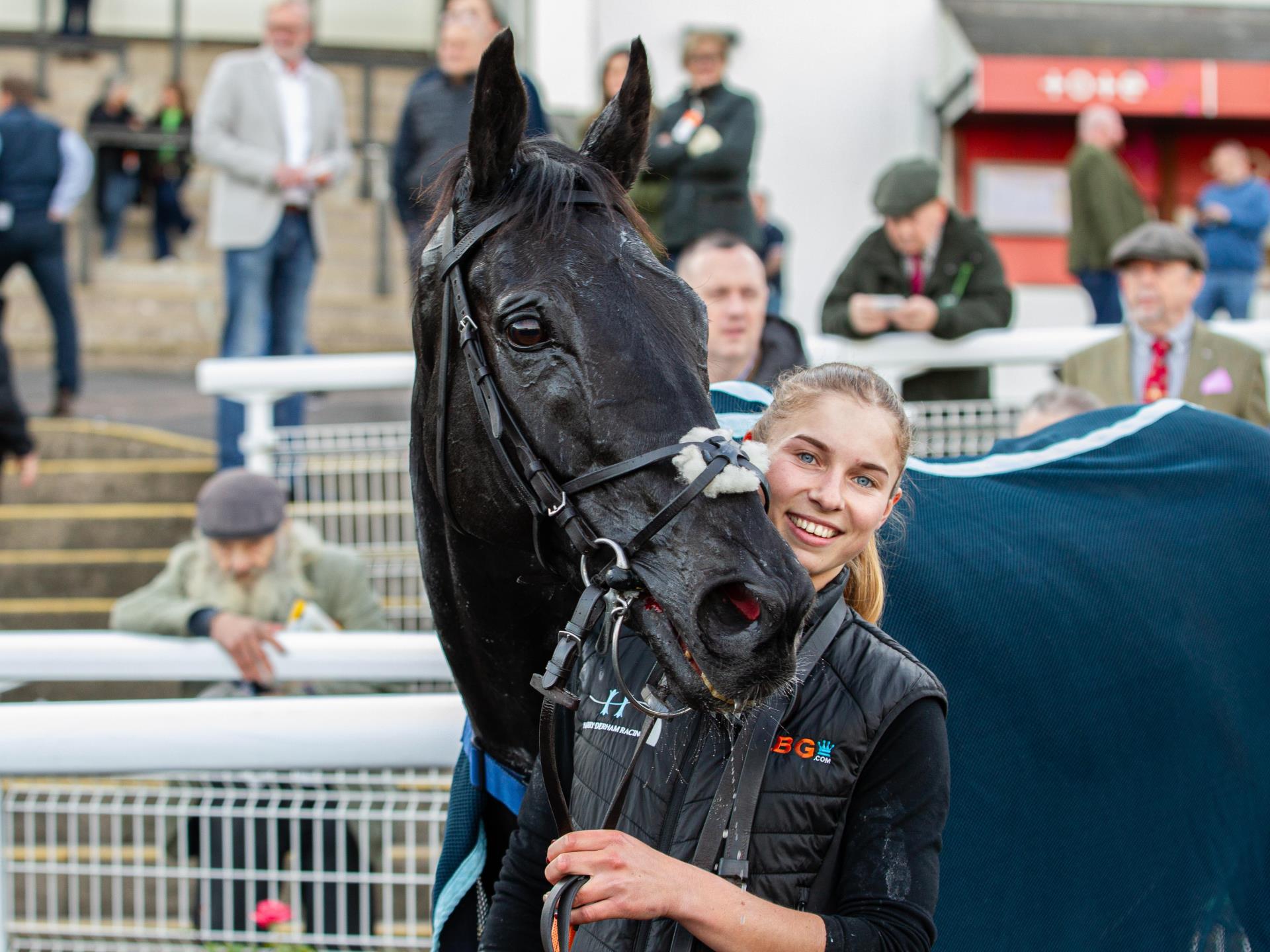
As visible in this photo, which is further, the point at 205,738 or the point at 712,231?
the point at 712,231

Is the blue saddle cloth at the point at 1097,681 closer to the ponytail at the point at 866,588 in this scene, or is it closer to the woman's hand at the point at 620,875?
the ponytail at the point at 866,588

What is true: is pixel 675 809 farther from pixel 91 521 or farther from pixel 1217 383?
pixel 91 521

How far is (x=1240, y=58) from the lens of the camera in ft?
39.0

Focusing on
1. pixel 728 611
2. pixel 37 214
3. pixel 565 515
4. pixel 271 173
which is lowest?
pixel 728 611

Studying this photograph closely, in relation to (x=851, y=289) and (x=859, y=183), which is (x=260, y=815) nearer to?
(x=851, y=289)

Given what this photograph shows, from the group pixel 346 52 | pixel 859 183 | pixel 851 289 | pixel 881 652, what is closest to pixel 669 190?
pixel 851 289

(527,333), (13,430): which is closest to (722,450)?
(527,333)

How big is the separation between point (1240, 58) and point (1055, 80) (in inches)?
69.0

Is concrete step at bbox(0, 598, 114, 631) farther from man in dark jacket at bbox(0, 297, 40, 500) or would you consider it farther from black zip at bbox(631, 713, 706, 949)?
black zip at bbox(631, 713, 706, 949)

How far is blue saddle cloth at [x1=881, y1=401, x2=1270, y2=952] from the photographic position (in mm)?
2229

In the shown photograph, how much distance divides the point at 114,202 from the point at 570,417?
42.5 feet

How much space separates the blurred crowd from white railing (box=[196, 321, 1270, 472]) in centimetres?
7

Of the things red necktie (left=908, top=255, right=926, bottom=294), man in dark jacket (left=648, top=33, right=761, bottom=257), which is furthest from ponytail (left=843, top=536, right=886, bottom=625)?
man in dark jacket (left=648, top=33, right=761, bottom=257)

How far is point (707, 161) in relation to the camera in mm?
5980
